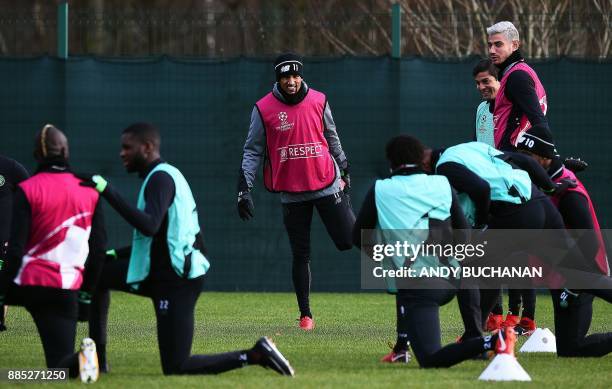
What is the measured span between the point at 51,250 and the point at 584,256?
391 cm

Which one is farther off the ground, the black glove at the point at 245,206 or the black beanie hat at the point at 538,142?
the black beanie hat at the point at 538,142

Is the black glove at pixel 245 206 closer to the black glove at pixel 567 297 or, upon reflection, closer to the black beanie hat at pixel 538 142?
the black beanie hat at pixel 538 142

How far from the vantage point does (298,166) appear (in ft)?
37.8

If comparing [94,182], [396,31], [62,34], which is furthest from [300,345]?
[62,34]

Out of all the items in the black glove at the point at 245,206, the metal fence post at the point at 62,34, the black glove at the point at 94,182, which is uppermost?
the metal fence post at the point at 62,34

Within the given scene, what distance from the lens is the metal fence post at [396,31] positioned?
15.0 meters

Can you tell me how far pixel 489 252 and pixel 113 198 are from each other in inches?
119

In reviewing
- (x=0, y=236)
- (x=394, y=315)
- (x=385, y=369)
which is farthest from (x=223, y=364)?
(x=394, y=315)

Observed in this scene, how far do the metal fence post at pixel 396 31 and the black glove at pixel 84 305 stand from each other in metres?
7.81

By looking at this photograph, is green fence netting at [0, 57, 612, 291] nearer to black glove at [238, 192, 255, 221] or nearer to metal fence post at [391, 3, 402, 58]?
metal fence post at [391, 3, 402, 58]

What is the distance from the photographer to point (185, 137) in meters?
15.1

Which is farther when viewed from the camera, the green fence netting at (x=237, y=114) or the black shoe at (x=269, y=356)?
the green fence netting at (x=237, y=114)

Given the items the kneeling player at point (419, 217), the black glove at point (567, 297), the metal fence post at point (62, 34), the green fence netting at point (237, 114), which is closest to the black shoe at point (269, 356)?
the kneeling player at point (419, 217)

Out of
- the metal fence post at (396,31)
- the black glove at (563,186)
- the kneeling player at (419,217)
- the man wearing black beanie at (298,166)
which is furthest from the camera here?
the metal fence post at (396,31)
